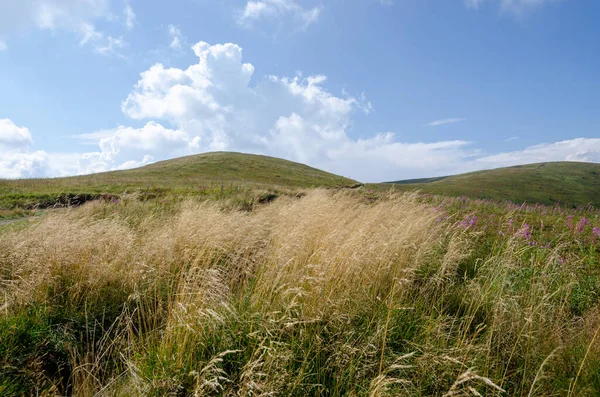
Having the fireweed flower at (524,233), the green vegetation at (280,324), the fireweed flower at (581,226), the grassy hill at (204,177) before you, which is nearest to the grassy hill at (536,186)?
the grassy hill at (204,177)

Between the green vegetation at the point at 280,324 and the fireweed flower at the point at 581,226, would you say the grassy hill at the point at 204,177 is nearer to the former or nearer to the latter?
the green vegetation at the point at 280,324

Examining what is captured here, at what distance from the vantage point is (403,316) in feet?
10.5

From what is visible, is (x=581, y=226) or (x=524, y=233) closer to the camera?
(x=524, y=233)

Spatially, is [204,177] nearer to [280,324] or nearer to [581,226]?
[581,226]

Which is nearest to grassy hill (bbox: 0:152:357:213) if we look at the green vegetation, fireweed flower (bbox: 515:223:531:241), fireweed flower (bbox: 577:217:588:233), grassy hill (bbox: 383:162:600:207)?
the green vegetation

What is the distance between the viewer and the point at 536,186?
10856 centimetres

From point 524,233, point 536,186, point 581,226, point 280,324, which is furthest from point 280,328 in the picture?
point 536,186

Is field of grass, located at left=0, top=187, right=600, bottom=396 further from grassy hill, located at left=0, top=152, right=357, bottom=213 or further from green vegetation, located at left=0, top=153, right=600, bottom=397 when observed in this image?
grassy hill, located at left=0, top=152, right=357, bottom=213

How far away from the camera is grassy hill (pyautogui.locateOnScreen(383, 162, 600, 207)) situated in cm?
9275

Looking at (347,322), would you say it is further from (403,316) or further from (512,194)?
(512,194)

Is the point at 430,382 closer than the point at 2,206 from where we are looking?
Yes

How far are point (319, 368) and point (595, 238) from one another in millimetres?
8675

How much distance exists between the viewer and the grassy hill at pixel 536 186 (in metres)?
92.8

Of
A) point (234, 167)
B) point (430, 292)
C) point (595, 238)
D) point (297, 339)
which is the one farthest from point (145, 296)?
point (234, 167)
